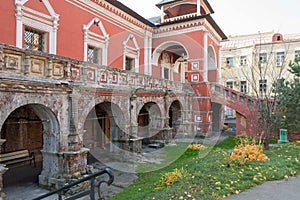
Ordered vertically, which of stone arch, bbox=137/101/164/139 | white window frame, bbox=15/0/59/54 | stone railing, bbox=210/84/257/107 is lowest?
stone arch, bbox=137/101/164/139

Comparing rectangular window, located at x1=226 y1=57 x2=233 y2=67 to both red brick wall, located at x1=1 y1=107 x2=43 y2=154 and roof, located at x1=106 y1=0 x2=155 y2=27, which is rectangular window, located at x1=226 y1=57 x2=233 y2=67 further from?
red brick wall, located at x1=1 y1=107 x2=43 y2=154

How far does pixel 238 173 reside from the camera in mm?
5402

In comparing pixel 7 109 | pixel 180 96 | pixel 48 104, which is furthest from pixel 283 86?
pixel 7 109

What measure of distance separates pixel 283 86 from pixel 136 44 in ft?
32.5

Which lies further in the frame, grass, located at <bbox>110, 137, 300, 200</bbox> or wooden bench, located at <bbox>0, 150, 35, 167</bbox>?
wooden bench, located at <bbox>0, 150, 35, 167</bbox>

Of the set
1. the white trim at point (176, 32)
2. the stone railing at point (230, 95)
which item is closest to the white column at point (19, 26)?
the white trim at point (176, 32)

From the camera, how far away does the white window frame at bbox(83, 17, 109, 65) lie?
1239cm

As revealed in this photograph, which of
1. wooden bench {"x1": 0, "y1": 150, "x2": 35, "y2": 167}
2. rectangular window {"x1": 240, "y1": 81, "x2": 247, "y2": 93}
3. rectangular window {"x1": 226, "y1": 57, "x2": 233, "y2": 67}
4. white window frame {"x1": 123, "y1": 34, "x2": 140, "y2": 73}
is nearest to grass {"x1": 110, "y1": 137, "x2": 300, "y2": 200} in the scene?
wooden bench {"x1": 0, "y1": 150, "x2": 35, "y2": 167}

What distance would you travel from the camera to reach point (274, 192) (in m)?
4.35

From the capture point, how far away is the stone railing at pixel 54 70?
18.6 ft

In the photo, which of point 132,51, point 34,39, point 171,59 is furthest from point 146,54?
point 34,39

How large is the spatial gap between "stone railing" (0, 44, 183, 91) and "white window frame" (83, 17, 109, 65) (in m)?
3.85

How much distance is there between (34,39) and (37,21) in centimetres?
83

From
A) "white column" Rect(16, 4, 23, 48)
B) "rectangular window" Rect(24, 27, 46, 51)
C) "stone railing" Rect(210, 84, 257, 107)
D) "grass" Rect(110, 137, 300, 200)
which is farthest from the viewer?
"stone railing" Rect(210, 84, 257, 107)
